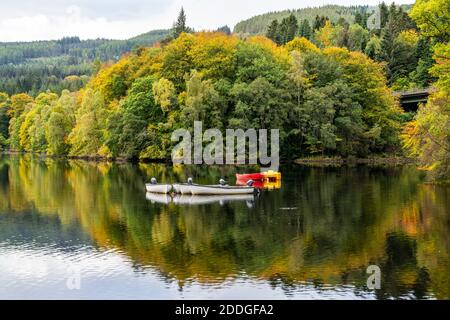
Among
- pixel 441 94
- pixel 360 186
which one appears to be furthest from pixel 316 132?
pixel 441 94

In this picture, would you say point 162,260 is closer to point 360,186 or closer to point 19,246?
point 19,246

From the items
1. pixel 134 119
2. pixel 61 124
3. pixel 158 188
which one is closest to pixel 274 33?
pixel 61 124

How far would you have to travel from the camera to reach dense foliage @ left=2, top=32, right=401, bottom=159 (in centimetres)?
8056

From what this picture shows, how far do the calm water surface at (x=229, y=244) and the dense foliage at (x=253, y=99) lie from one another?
3252cm

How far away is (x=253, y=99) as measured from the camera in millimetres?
79688

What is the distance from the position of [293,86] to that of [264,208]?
48000 millimetres

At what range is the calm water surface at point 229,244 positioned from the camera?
67.6 feet

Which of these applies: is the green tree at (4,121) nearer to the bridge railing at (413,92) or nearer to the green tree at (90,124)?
the green tree at (90,124)

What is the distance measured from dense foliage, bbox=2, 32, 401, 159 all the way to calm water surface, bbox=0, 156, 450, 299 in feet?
107

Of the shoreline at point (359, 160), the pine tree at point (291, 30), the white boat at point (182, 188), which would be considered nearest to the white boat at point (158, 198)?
the white boat at point (182, 188)

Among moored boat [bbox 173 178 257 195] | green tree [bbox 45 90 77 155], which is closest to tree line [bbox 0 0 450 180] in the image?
green tree [bbox 45 90 77 155]

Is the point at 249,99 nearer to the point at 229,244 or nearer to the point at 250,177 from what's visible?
the point at 250,177

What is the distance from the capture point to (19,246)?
2802 centimetres

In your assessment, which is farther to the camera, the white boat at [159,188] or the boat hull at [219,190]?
the white boat at [159,188]
